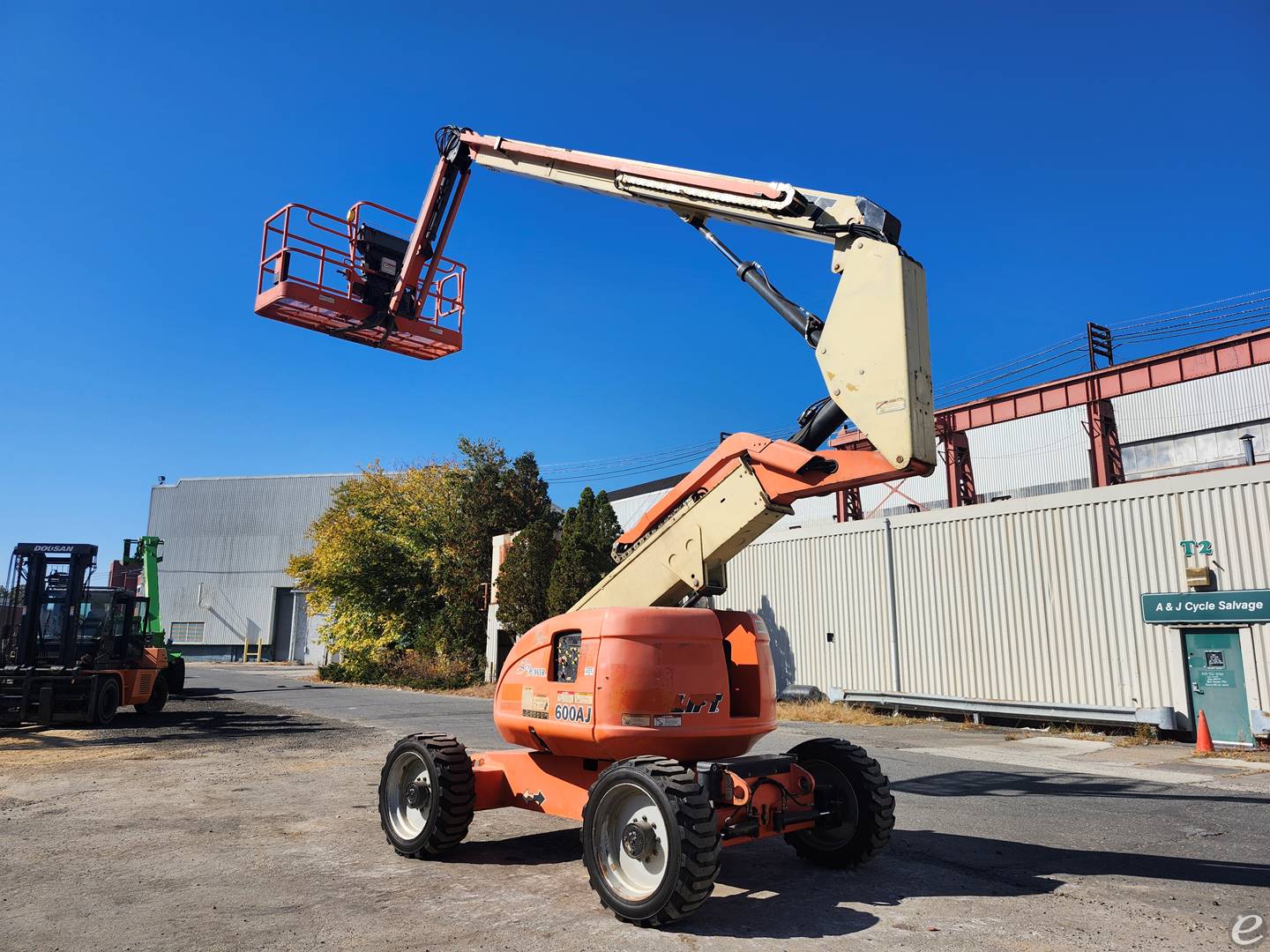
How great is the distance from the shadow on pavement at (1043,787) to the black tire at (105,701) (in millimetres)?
16738

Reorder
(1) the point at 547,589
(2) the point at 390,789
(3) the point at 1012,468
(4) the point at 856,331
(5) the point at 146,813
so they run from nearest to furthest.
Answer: (4) the point at 856,331
(2) the point at 390,789
(5) the point at 146,813
(1) the point at 547,589
(3) the point at 1012,468

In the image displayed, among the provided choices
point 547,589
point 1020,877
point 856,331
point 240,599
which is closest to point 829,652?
point 547,589

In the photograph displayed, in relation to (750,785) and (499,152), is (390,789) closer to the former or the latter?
(750,785)

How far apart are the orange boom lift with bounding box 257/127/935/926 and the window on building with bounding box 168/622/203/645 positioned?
70.7 meters

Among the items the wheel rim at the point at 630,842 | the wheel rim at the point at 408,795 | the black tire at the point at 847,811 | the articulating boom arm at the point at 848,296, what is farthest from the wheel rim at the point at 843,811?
the wheel rim at the point at 408,795

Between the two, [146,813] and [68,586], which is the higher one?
[68,586]

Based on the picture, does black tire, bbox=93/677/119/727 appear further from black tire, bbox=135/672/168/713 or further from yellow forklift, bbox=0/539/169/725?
black tire, bbox=135/672/168/713

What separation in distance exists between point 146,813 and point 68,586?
1112 cm

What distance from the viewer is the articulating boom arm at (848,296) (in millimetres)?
5910

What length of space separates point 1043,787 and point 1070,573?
863cm

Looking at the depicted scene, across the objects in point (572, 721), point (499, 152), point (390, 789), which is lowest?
point (390, 789)

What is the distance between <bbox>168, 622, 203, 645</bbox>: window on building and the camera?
6988 cm

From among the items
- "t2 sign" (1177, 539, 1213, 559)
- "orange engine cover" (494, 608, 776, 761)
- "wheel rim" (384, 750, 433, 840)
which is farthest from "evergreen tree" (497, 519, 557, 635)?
"orange engine cover" (494, 608, 776, 761)

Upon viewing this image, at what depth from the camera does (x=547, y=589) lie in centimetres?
3138
